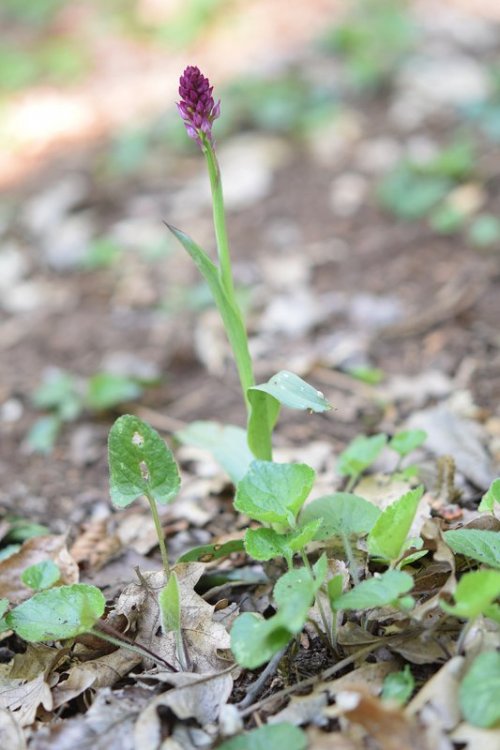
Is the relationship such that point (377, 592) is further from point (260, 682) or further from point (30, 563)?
point (30, 563)

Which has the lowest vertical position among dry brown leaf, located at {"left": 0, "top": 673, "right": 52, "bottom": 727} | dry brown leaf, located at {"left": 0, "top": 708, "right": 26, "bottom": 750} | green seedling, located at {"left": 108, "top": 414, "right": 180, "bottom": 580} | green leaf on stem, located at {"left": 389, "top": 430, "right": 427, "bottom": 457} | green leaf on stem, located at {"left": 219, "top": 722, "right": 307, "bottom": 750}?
green leaf on stem, located at {"left": 219, "top": 722, "right": 307, "bottom": 750}

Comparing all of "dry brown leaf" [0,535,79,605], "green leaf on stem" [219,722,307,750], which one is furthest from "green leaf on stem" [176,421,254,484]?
"green leaf on stem" [219,722,307,750]

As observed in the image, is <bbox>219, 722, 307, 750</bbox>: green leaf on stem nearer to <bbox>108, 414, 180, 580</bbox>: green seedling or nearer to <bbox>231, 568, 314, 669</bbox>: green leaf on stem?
<bbox>231, 568, 314, 669</bbox>: green leaf on stem

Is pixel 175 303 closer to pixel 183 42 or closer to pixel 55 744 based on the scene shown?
pixel 55 744

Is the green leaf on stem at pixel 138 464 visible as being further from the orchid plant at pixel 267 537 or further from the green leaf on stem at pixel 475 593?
the green leaf on stem at pixel 475 593

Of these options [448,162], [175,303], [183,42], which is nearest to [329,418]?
[175,303]

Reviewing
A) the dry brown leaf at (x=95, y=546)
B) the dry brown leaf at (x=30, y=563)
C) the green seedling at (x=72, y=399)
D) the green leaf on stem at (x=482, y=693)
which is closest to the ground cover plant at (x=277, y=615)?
the green leaf on stem at (x=482, y=693)
